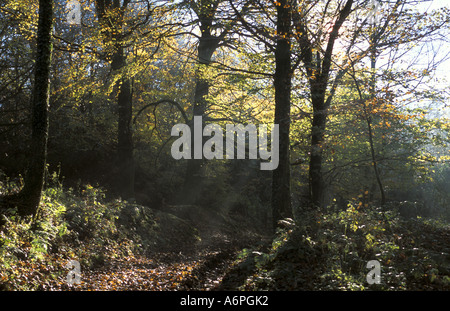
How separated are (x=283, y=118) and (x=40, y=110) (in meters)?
6.71

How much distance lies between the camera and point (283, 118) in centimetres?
1101

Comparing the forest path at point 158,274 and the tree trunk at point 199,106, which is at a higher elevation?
the tree trunk at point 199,106

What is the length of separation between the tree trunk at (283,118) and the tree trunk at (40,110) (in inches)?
255

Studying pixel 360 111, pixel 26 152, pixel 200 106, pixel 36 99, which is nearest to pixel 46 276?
pixel 36 99

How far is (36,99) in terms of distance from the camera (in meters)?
7.68

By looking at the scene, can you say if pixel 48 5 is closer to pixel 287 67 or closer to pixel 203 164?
pixel 287 67

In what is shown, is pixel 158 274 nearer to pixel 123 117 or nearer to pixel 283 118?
pixel 283 118

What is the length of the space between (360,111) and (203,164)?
9618 mm

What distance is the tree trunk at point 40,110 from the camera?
24.8 ft

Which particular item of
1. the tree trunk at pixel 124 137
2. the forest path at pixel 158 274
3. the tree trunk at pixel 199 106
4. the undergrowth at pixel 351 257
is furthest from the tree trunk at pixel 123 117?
the undergrowth at pixel 351 257

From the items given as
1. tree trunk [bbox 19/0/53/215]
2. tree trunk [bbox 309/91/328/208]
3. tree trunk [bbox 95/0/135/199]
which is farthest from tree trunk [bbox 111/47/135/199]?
tree trunk [bbox 309/91/328/208]

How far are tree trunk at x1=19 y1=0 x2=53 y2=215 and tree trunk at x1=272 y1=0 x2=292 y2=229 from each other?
6.48 meters

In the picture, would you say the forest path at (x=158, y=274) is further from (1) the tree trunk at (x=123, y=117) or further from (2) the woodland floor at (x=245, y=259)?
(1) the tree trunk at (x=123, y=117)

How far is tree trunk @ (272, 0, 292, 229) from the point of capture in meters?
11.0
